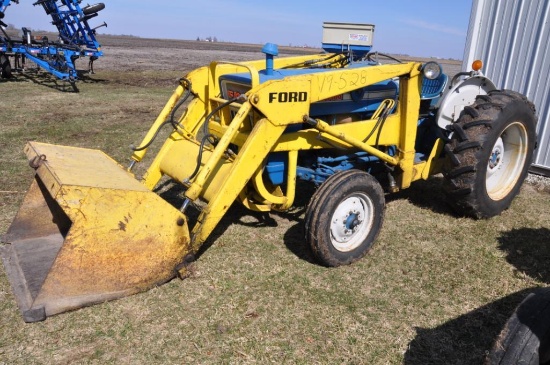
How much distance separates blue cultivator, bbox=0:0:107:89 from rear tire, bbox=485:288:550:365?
44.4ft

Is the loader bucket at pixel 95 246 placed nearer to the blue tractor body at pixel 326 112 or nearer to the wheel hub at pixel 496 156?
the blue tractor body at pixel 326 112

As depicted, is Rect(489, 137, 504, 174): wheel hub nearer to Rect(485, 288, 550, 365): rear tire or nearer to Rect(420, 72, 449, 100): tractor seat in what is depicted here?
Rect(420, 72, 449, 100): tractor seat

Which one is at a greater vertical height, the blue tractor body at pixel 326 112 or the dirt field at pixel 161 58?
the blue tractor body at pixel 326 112

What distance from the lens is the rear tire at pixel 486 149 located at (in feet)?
14.4

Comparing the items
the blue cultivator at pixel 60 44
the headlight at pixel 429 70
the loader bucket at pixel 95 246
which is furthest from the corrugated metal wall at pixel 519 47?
the blue cultivator at pixel 60 44

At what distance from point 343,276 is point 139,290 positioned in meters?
1.59

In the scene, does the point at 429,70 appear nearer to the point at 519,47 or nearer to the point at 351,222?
the point at 351,222

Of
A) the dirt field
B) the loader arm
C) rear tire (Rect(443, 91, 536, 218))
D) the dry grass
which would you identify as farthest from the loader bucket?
the dirt field

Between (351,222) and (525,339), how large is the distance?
1846 millimetres

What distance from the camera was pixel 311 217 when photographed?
11.7 ft

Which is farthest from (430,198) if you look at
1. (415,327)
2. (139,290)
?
(139,290)

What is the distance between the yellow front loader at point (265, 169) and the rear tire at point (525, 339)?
5.36 feet

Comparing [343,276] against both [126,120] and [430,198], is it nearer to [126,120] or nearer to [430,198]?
[430,198]

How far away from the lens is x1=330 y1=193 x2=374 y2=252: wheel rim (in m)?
3.78
